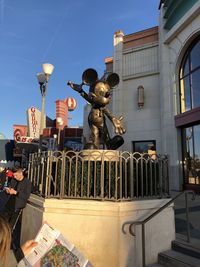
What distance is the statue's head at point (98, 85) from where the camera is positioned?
6508 mm

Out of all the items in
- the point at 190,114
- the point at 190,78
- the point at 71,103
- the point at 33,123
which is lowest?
the point at 190,114

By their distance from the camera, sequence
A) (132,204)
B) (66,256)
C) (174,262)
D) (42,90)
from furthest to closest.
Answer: (42,90), (132,204), (174,262), (66,256)

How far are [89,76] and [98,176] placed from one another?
2.74 meters

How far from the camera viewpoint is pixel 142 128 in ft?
52.9

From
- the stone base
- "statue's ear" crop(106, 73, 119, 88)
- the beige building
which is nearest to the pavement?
the stone base

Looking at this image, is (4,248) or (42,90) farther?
(42,90)

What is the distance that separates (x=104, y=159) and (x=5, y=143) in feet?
93.4

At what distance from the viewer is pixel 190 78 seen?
1403cm

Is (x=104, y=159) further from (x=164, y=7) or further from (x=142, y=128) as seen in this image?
(x=164, y=7)

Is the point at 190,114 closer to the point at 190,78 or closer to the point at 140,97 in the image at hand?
the point at 190,78

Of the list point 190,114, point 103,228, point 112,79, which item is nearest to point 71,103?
point 190,114

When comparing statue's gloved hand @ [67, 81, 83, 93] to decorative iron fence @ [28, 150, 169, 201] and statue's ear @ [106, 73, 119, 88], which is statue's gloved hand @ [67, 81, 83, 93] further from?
decorative iron fence @ [28, 150, 169, 201]

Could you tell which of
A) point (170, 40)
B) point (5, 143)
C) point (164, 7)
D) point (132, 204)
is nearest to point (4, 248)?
point (132, 204)

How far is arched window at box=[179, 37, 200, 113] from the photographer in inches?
534
